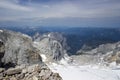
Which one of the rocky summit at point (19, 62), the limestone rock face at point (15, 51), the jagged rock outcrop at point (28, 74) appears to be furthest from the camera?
the limestone rock face at point (15, 51)

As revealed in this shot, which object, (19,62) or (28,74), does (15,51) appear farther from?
(28,74)

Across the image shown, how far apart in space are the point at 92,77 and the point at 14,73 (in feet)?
65.7

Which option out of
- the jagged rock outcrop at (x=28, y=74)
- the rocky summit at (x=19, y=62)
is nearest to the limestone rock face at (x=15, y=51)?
the rocky summit at (x=19, y=62)

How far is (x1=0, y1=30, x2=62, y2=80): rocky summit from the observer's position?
32.9 metres

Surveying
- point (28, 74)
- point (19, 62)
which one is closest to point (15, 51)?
point (19, 62)

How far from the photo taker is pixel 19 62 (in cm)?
4328

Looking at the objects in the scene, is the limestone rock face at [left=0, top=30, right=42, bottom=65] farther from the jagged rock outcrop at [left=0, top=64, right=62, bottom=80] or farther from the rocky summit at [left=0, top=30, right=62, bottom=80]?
the jagged rock outcrop at [left=0, top=64, right=62, bottom=80]

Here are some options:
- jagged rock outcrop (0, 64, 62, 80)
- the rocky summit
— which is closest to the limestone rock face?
the rocky summit

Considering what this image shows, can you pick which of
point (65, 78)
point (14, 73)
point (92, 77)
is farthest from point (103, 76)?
point (14, 73)

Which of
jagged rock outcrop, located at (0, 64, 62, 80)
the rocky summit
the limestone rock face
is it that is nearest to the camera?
jagged rock outcrop, located at (0, 64, 62, 80)

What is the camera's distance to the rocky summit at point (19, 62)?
3288 centimetres

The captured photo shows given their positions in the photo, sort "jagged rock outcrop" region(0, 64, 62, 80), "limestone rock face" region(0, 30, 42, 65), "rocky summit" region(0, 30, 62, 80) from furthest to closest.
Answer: "limestone rock face" region(0, 30, 42, 65) → "rocky summit" region(0, 30, 62, 80) → "jagged rock outcrop" region(0, 64, 62, 80)

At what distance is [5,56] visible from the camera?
130ft

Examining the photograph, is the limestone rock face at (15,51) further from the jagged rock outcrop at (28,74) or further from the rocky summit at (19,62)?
the jagged rock outcrop at (28,74)
